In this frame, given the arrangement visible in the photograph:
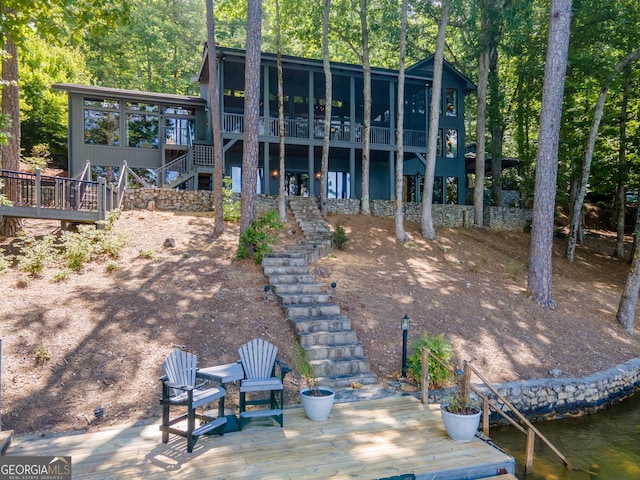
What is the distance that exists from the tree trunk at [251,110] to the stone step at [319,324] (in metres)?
3.87

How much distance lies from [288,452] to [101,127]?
729 inches

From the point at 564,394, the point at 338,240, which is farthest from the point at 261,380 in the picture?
the point at 338,240

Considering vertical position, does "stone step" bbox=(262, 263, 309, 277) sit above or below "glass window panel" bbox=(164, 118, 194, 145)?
below

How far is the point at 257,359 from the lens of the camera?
5.41 meters

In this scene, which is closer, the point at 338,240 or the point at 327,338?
the point at 327,338

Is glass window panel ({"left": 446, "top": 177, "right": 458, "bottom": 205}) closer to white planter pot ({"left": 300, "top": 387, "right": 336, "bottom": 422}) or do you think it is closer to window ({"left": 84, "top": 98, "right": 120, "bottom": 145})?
window ({"left": 84, "top": 98, "right": 120, "bottom": 145})

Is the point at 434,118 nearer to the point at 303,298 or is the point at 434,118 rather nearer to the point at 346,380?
the point at 303,298

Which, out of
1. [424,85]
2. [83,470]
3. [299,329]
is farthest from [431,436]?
[424,85]

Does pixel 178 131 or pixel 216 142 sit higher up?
pixel 178 131

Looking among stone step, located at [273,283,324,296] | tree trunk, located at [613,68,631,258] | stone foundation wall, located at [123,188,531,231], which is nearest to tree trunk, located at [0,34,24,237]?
stone foundation wall, located at [123,188,531,231]

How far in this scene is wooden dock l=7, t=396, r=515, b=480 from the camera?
13.0 feet

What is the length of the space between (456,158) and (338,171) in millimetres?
6370

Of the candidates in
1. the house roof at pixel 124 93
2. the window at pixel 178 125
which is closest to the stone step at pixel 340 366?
the window at pixel 178 125

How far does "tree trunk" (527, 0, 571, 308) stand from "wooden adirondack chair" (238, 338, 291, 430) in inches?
304
